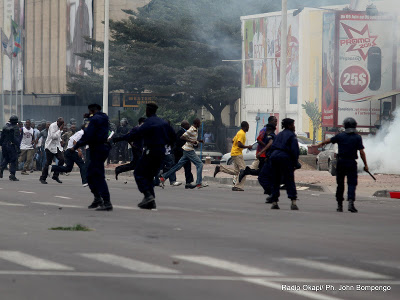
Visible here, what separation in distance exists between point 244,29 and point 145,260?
59.2 metres

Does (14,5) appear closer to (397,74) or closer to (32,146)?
(397,74)

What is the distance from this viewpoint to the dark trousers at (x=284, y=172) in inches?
630

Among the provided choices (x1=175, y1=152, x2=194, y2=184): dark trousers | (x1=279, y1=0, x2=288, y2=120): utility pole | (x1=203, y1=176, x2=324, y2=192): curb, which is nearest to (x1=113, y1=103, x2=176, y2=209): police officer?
(x1=175, y1=152, x2=194, y2=184): dark trousers

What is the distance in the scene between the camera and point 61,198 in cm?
1794

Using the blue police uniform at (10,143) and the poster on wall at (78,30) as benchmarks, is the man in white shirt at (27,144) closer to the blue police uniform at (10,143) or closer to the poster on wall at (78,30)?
the blue police uniform at (10,143)

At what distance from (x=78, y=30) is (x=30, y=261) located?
74.7 metres

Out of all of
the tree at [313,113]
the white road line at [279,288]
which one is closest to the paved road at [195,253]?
the white road line at [279,288]

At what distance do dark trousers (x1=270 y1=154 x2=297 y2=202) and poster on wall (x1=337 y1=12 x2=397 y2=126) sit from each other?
23.8 m

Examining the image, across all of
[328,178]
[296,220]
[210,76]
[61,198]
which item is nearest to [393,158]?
[328,178]

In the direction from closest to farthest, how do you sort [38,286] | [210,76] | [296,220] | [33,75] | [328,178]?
[38,286] < [296,220] < [328,178] < [210,76] < [33,75]

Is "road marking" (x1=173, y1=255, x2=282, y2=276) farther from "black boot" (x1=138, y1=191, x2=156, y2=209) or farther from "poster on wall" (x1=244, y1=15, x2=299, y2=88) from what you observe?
"poster on wall" (x1=244, y1=15, x2=299, y2=88)

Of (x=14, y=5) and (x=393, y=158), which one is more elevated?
(x=14, y=5)

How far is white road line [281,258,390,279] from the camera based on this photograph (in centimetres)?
827

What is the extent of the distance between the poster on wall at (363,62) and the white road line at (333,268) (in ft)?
101
